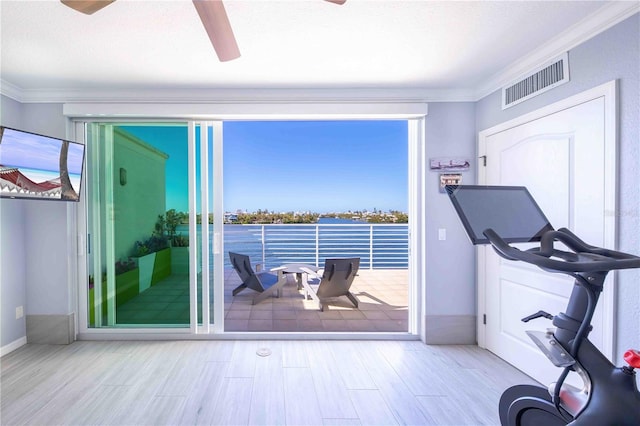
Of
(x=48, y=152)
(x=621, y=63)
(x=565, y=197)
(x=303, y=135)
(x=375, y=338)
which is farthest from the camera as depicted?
(x=303, y=135)

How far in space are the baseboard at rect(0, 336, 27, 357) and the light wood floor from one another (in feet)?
0.17

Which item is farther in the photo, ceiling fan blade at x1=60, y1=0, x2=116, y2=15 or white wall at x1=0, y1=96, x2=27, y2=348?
white wall at x1=0, y1=96, x2=27, y2=348

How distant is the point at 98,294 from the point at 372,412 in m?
2.83

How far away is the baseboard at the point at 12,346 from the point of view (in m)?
2.44

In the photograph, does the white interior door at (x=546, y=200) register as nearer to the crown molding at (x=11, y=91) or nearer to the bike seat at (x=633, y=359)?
the bike seat at (x=633, y=359)

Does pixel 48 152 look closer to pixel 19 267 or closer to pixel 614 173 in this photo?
pixel 19 267

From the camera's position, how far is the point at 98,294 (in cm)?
280

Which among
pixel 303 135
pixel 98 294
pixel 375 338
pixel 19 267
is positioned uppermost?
pixel 303 135

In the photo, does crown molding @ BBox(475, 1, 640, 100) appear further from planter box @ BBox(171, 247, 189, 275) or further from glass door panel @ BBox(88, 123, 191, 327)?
planter box @ BBox(171, 247, 189, 275)

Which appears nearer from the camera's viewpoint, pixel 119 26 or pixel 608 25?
pixel 608 25

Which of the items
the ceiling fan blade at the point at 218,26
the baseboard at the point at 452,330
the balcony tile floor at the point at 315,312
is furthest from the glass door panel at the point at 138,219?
the baseboard at the point at 452,330

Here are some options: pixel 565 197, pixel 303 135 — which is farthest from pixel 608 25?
pixel 303 135

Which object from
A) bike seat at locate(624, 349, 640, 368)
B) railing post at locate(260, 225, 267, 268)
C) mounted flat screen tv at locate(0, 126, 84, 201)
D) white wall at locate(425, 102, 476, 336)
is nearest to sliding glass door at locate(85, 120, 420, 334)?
white wall at locate(425, 102, 476, 336)

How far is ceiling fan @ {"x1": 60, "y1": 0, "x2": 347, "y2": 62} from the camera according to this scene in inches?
47.2
